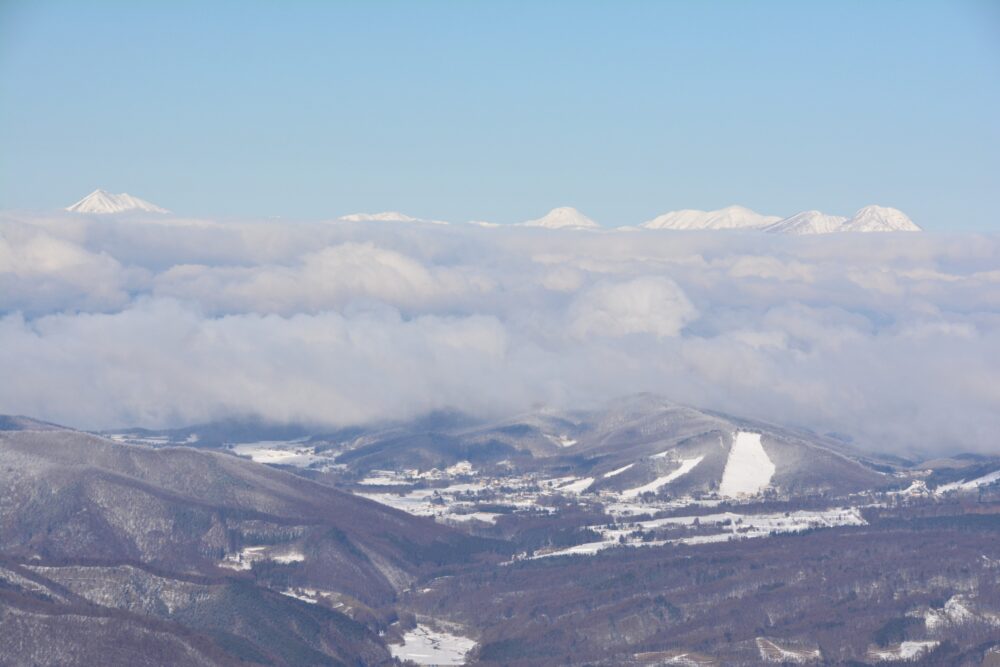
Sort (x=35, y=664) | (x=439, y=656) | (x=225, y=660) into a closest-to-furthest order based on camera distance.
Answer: (x=35, y=664)
(x=225, y=660)
(x=439, y=656)

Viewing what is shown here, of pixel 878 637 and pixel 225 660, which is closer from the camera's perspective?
pixel 225 660

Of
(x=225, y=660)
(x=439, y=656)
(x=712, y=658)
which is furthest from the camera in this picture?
(x=439, y=656)

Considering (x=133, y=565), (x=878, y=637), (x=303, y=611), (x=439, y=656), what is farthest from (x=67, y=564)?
(x=878, y=637)

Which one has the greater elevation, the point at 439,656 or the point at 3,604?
the point at 3,604

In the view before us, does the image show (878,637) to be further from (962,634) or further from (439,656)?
(439,656)

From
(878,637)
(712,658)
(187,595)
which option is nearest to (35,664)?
(187,595)

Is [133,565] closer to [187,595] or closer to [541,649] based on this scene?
[187,595]

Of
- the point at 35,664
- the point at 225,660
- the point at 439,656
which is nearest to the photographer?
the point at 35,664

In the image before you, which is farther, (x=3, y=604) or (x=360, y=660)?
(x=360, y=660)

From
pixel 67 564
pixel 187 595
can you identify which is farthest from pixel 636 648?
pixel 67 564

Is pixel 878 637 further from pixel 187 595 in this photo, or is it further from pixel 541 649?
pixel 187 595
